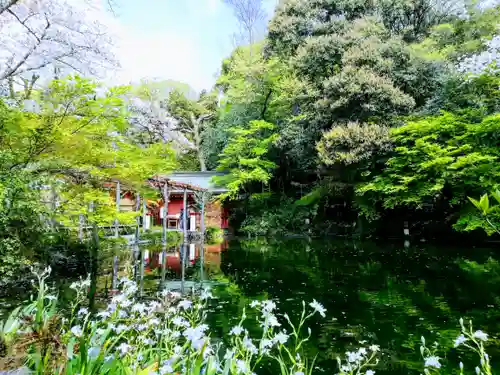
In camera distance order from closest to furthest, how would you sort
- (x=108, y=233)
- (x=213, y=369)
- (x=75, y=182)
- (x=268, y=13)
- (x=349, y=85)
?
1. (x=213, y=369)
2. (x=75, y=182)
3. (x=108, y=233)
4. (x=349, y=85)
5. (x=268, y=13)

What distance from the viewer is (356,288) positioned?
6.55 meters

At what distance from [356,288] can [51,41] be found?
676 cm

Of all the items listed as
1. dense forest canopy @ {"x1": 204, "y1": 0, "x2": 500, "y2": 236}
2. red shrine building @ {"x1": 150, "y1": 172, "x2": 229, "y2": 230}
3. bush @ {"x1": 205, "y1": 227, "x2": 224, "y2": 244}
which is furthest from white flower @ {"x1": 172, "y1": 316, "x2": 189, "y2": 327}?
red shrine building @ {"x1": 150, "y1": 172, "x2": 229, "y2": 230}

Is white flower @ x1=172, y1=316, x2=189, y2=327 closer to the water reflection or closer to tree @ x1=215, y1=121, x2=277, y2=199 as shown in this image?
the water reflection

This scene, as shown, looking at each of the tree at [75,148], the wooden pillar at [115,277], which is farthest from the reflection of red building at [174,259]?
the tree at [75,148]

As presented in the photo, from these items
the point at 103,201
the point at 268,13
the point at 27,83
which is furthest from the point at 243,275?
the point at 268,13

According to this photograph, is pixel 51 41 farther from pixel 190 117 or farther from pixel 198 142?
pixel 190 117

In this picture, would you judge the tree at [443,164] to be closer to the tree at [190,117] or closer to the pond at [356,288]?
the pond at [356,288]

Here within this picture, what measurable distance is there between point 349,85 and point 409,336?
→ 1263cm

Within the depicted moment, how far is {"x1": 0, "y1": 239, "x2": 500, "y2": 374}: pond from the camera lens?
393 cm

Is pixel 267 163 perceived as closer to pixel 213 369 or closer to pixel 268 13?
pixel 268 13

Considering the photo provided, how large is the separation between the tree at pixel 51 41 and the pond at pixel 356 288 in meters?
3.93

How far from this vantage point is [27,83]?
758 cm

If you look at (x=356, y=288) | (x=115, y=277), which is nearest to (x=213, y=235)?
(x=115, y=277)
